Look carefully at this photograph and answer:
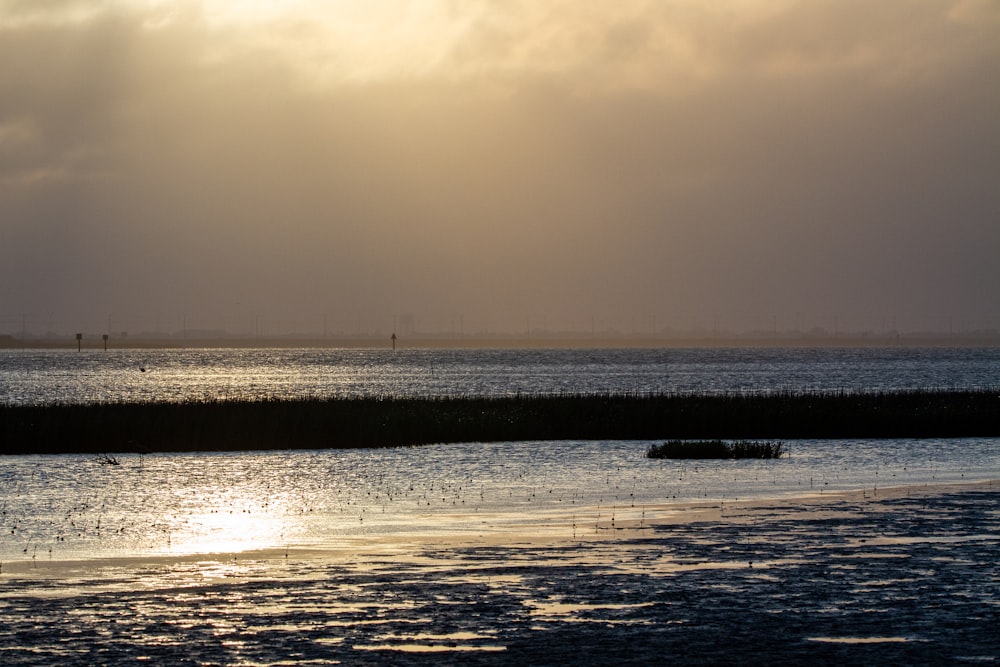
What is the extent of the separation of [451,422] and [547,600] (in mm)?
35979

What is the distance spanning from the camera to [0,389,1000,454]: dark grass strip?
47.5 meters

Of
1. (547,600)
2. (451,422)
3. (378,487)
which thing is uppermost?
(451,422)

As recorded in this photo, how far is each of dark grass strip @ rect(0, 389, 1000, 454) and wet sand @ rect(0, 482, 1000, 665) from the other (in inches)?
1028

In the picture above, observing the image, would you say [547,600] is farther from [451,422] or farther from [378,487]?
[451,422]

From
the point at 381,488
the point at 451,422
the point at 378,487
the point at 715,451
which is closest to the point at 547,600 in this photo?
the point at 381,488

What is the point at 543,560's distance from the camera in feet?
66.4

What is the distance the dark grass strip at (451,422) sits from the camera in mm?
47531

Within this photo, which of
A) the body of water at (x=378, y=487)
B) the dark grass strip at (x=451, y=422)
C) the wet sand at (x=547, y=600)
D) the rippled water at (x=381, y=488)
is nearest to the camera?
the wet sand at (x=547, y=600)

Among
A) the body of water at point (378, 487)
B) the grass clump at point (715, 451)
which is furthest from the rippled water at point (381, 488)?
the grass clump at point (715, 451)

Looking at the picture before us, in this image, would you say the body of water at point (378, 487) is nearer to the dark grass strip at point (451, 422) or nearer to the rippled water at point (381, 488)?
the rippled water at point (381, 488)

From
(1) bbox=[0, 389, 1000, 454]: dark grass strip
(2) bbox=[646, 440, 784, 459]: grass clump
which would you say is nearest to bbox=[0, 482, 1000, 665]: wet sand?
(2) bbox=[646, 440, 784, 459]: grass clump

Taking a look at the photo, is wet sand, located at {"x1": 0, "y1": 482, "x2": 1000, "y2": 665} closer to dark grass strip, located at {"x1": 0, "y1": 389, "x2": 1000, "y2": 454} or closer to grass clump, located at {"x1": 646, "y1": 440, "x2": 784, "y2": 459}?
grass clump, located at {"x1": 646, "y1": 440, "x2": 784, "y2": 459}

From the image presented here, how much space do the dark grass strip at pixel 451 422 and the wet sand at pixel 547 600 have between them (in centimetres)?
2610

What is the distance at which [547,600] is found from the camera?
55.0 feet
